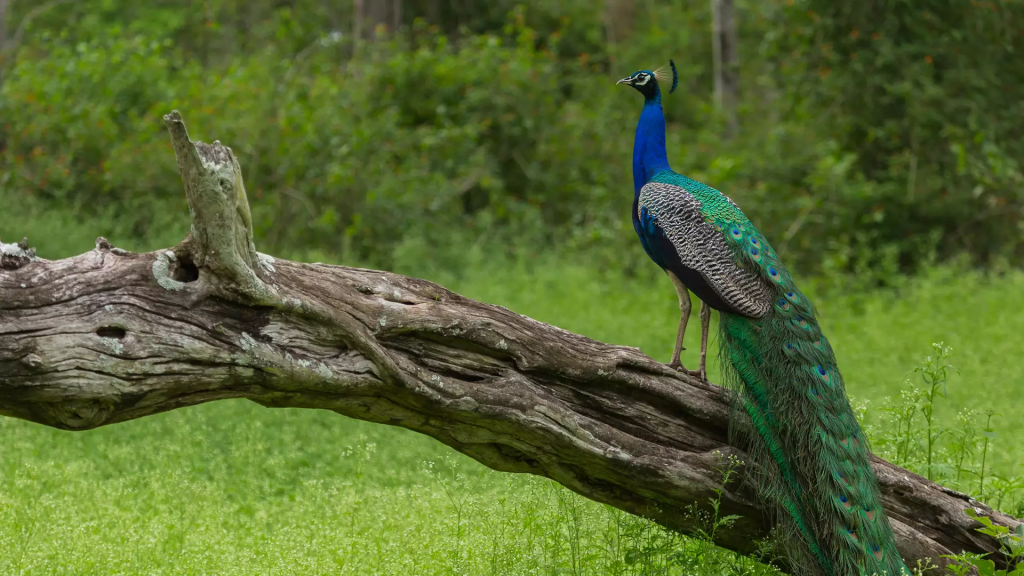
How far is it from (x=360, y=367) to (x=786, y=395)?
167 cm

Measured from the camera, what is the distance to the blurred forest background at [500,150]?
11.4 metres

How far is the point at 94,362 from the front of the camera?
3.28m

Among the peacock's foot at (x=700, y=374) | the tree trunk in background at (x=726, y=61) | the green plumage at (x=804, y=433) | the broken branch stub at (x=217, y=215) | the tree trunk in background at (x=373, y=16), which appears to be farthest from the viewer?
the tree trunk in background at (x=726, y=61)

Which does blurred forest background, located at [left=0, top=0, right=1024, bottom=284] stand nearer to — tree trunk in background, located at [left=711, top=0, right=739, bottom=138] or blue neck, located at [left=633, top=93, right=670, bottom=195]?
tree trunk in background, located at [left=711, top=0, right=739, bottom=138]

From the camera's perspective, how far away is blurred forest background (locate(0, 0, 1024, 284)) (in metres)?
11.4

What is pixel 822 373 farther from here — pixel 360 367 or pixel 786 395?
pixel 360 367

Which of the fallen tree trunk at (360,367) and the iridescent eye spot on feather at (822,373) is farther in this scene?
the iridescent eye spot on feather at (822,373)

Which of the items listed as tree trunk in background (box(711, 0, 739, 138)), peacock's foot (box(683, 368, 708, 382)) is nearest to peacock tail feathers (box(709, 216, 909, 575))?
peacock's foot (box(683, 368, 708, 382))

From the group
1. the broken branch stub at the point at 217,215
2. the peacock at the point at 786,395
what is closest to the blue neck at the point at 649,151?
the peacock at the point at 786,395

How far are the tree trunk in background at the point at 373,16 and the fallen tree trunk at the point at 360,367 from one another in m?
11.8

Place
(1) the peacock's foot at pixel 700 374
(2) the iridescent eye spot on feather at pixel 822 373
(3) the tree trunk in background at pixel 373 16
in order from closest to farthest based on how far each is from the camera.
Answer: (2) the iridescent eye spot on feather at pixel 822 373 → (1) the peacock's foot at pixel 700 374 → (3) the tree trunk in background at pixel 373 16

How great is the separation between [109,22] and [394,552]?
18.2 meters

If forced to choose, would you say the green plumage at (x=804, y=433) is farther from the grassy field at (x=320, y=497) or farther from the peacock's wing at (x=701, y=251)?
the grassy field at (x=320, y=497)

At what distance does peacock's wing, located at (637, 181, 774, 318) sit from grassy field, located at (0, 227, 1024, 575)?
3.69 ft
